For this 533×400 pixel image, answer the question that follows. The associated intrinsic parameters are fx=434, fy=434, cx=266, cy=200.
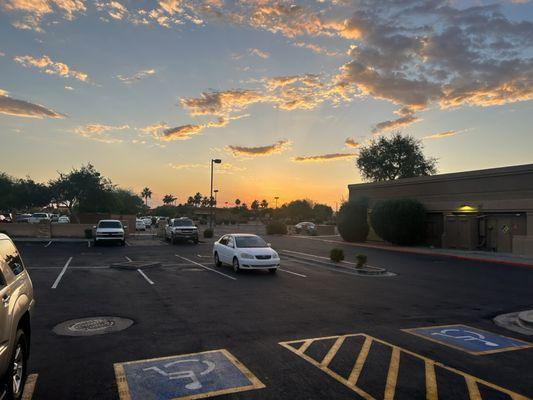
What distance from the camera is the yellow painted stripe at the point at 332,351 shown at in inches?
278

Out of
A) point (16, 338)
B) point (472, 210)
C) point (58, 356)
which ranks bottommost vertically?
point (58, 356)

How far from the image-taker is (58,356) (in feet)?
24.1

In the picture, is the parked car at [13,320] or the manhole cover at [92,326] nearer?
the parked car at [13,320]

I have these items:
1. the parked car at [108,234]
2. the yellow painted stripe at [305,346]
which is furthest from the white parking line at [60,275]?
the yellow painted stripe at [305,346]

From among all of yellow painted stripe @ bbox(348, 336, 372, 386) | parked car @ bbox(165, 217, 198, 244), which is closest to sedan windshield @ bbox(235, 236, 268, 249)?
yellow painted stripe @ bbox(348, 336, 372, 386)

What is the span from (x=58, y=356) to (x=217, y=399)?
3.36 m

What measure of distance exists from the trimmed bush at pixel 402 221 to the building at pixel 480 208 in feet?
4.14

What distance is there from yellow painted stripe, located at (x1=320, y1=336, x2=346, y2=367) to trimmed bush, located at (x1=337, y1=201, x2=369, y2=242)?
32398 mm

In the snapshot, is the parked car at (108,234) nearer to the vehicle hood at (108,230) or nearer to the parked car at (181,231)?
the vehicle hood at (108,230)

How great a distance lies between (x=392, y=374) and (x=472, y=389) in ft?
3.58

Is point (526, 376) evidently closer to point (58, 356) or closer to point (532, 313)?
point (532, 313)

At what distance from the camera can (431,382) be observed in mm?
6266

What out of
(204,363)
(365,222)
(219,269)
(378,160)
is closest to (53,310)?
(204,363)

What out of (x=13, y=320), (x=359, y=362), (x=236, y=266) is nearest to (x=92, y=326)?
(x=13, y=320)
